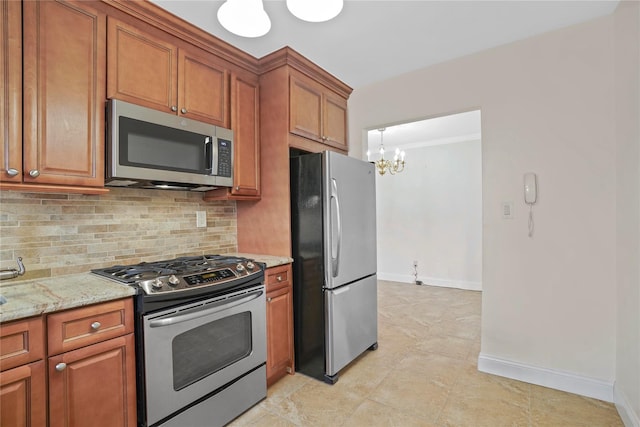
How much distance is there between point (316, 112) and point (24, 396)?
2406 millimetres

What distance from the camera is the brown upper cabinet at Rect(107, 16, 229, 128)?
1.77 meters

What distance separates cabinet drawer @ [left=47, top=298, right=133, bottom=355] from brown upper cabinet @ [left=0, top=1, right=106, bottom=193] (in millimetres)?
629

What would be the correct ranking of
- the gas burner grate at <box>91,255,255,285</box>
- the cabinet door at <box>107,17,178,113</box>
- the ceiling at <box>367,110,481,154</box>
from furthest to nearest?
the ceiling at <box>367,110,481,154</box> → the cabinet door at <box>107,17,178,113</box> → the gas burner grate at <box>91,255,255,285</box>

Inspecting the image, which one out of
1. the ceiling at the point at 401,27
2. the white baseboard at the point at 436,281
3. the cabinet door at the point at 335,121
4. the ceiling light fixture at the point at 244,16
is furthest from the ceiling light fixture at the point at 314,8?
the white baseboard at the point at 436,281

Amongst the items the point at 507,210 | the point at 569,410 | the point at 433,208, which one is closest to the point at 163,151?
the point at 507,210

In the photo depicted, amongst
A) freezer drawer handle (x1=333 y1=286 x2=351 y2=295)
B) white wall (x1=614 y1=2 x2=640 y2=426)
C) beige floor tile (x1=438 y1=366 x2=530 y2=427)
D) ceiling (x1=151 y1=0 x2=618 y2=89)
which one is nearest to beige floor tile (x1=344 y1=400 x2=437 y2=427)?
beige floor tile (x1=438 y1=366 x2=530 y2=427)

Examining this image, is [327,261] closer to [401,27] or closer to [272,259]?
[272,259]

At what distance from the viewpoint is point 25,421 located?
3.94ft

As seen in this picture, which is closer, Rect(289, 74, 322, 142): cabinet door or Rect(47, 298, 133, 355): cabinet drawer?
Rect(47, 298, 133, 355): cabinet drawer

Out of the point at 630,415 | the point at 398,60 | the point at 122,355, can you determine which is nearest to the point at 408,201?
the point at 398,60

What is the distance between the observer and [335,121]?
3.04 meters

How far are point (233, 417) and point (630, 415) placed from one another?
7.26 ft

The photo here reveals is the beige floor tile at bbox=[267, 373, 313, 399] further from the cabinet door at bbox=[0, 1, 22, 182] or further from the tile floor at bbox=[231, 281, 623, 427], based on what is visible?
the cabinet door at bbox=[0, 1, 22, 182]

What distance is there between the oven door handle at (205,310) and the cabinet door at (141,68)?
1.19 m
